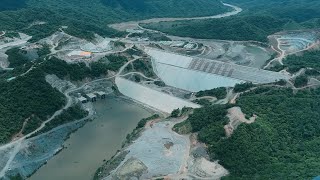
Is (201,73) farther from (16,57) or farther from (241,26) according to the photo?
(241,26)

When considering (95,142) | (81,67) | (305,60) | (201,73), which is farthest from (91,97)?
(305,60)

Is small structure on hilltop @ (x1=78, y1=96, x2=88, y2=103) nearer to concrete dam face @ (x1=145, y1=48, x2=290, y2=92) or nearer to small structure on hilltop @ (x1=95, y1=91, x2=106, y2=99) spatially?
small structure on hilltop @ (x1=95, y1=91, x2=106, y2=99)

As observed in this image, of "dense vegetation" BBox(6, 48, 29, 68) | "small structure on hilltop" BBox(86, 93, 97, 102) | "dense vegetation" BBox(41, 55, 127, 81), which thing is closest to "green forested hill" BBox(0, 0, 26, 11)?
"dense vegetation" BBox(6, 48, 29, 68)

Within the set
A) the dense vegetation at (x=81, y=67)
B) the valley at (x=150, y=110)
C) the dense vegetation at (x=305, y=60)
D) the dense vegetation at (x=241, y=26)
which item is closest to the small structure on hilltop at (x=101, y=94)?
the valley at (x=150, y=110)

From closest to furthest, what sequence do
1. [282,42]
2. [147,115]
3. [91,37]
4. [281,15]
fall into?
[147,115] < [91,37] < [282,42] < [281,15]

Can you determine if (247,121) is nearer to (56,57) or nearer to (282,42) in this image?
(56,57)

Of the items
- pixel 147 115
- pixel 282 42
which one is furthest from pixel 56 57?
pixel 282 42

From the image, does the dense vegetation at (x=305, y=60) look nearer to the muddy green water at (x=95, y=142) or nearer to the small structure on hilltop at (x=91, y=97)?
the muddy green water at (x=95, y=142)
